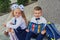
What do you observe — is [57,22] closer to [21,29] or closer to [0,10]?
[21,29]

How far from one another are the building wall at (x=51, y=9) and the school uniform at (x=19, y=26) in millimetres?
1614

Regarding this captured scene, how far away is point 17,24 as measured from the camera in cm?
540

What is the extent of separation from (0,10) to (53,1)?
341cm

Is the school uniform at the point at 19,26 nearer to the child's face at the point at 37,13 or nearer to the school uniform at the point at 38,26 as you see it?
the school uniform at the point at 38,26

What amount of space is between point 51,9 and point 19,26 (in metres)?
1.71

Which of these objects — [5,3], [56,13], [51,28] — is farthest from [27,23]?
[5,3]

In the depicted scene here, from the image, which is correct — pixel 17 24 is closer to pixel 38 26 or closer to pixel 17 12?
pixel 17 12

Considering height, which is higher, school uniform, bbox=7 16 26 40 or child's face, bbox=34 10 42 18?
child's face, bbox=34 10 42 18

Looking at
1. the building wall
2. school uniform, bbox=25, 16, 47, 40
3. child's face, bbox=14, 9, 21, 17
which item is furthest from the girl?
the building wall

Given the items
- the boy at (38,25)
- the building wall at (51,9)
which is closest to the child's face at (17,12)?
the boy at (38,25)

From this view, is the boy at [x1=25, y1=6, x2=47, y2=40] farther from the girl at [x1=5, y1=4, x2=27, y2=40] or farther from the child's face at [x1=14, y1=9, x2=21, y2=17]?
the child's face at [x1=14, y1=9, x2=21, y2=17]

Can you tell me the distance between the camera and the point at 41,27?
17.4 ft

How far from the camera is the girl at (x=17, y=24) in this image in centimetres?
539

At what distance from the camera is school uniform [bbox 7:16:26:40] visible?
541cm
